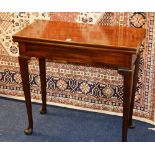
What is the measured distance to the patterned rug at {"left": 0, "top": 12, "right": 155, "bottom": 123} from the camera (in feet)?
6.59

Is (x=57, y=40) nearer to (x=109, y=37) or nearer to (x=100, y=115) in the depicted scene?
(x=109, y=37)

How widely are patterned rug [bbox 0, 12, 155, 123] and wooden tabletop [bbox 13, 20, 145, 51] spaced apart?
130 mm

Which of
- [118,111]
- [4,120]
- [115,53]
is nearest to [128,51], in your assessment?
[115,53]

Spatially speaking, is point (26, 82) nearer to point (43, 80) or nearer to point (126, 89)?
point (43, 80)

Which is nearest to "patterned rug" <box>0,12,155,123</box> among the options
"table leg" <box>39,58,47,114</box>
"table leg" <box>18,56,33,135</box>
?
"table leg" <box>39,58,47,114</box>

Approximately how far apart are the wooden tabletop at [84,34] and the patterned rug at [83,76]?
0.13 metres

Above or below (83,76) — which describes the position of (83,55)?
above

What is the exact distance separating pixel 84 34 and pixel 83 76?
532 millimetres

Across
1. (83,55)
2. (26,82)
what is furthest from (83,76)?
(83,55)

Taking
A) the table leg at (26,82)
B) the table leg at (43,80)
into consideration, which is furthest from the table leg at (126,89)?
the table leg at (43,80)

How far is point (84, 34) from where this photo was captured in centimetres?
177

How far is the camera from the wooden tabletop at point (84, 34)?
1.62 meters

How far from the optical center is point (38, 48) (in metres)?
1.74
